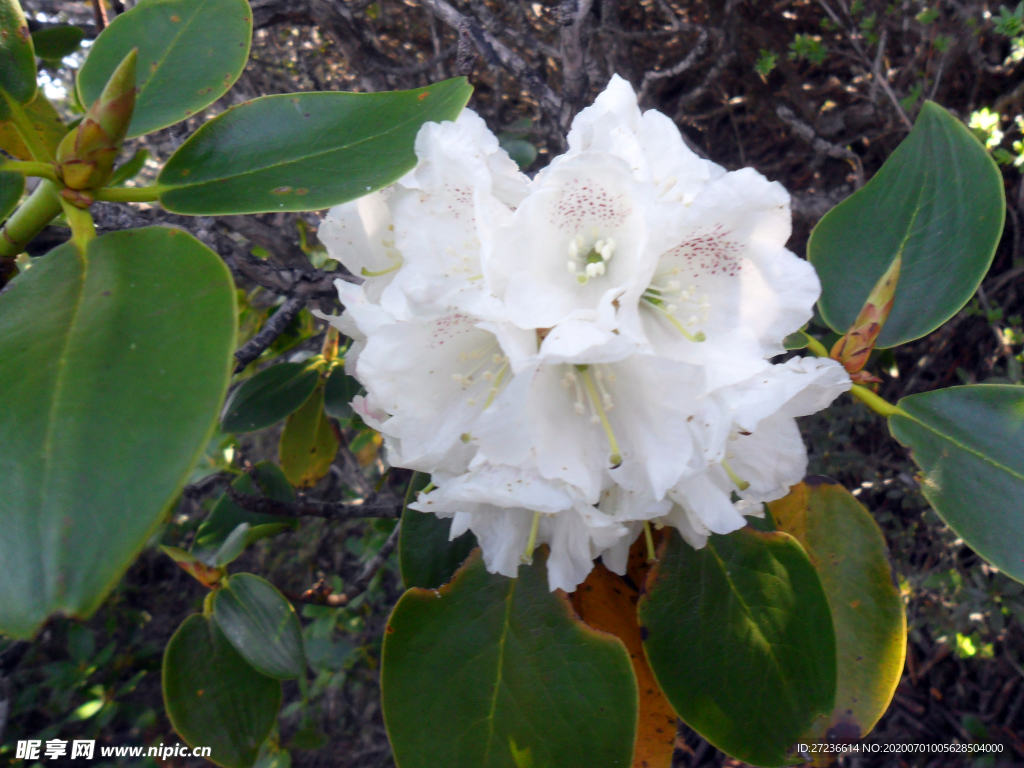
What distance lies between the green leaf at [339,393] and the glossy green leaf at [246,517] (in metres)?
0.26

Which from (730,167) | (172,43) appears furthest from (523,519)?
(730,167)

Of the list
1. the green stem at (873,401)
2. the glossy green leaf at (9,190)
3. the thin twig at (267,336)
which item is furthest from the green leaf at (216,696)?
the green stem at (873,401)

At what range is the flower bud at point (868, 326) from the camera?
2.51 ft

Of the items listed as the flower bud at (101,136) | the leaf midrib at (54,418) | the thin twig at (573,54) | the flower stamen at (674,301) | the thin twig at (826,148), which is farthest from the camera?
the thin twig at (826,148)

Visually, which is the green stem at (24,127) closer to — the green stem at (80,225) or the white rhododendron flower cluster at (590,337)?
the green stem at (80,225)

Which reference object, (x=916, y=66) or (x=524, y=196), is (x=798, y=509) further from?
(x=916, y=66)

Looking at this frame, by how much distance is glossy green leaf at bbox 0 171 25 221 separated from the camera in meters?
0.64

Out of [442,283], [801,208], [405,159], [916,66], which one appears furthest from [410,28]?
[442,283]

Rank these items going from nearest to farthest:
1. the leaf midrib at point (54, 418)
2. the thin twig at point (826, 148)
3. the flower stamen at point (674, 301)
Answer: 1. the leaf midrib at point (54, 418)
2. the flower stamen at point (674, 301)
3. the thin twig at point (826, 148)

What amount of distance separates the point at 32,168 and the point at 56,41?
1011 millimetres

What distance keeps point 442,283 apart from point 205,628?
3.22ft

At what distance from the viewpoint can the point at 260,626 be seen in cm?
112

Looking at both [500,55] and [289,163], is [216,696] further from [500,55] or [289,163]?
[500,55]

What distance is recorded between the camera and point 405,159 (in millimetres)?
688
